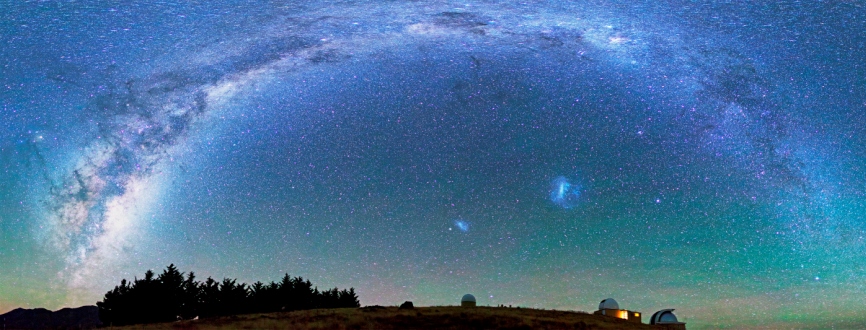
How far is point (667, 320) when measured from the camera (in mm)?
56750

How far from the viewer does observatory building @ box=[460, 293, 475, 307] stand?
6532cm

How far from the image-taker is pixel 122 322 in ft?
181

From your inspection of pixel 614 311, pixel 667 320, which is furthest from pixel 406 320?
pixel 667 320

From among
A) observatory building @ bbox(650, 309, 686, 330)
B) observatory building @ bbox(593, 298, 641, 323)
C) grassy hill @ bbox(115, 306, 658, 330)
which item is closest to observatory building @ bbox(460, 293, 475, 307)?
grassy hill @ bbox(115, 306, 658, 330)

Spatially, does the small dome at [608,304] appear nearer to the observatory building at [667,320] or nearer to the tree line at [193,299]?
the observatory building at [667,320]

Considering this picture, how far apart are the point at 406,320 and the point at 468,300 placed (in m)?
19.9

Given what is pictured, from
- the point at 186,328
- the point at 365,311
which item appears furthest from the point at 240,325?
the point at 365,311

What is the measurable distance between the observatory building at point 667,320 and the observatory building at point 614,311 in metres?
1.73

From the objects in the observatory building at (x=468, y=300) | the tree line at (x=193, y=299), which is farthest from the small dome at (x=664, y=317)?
the tree line at (x=193, y=299)

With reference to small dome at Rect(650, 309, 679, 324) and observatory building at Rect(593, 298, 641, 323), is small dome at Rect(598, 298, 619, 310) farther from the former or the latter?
small dome at Rect(650, 309, 679, 324)

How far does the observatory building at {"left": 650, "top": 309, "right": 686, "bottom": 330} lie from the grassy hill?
17.0ft

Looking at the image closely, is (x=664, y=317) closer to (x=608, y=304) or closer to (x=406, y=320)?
(x=608, y=304)

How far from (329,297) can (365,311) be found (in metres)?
28.9

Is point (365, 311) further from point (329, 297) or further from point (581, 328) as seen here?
point (329, 297)
